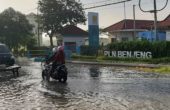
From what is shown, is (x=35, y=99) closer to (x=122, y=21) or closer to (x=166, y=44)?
(x=166, y=44)

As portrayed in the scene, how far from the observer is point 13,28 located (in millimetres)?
66375

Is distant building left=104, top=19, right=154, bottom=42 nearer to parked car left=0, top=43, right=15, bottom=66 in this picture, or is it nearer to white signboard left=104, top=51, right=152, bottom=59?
white signboard left=104, top=51, right=152, bottom=59

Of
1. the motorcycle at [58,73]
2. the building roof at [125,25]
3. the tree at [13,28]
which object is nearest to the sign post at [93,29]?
the building roof at [125,25]

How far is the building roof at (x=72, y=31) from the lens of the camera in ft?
206

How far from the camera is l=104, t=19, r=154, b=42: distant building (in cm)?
6312

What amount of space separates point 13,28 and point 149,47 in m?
33.2

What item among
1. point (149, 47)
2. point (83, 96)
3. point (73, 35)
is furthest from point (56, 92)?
point (73, 35)

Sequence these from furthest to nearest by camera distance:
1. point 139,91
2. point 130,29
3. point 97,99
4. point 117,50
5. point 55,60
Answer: point 130,29 → point 117,50 → point 55,60 → point 139,91 → point 97,99

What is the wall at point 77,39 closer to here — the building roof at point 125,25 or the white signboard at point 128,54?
the building roof at point 125,25

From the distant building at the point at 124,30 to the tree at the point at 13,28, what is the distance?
1303 centimetres

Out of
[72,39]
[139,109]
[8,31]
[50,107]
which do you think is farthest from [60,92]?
[8,31]

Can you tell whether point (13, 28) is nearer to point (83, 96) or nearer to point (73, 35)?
point (73, 35)

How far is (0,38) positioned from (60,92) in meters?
53.3

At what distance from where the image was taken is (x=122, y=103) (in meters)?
12.3
